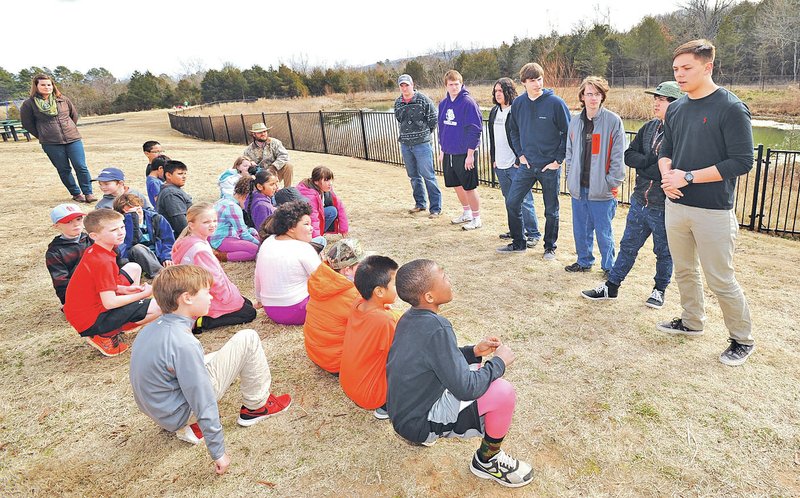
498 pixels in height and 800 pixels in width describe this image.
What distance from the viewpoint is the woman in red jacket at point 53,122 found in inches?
303

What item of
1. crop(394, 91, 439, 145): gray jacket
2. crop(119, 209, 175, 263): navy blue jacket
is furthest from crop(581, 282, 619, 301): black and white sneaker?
crop(119, 209, 175, 263): navy blue jacket

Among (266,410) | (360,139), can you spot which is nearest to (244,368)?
(266,410)

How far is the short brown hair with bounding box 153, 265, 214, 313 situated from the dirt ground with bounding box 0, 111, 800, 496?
0.99 metres

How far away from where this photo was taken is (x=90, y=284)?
11.7 ft

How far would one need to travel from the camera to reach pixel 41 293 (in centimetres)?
523

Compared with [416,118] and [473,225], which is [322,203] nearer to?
[416,118]

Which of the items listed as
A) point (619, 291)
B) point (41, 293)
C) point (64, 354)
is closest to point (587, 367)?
point (619, 291)

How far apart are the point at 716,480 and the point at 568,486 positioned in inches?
30.2

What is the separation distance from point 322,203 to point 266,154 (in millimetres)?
2147

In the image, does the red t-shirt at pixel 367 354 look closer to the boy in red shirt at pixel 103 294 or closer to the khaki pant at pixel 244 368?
the khaki pant at pixel 244 368

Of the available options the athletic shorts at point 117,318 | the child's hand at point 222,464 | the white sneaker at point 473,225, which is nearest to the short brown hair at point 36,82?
the athletic shorts at point 117,318

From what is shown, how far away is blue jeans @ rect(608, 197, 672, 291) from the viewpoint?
3971mm

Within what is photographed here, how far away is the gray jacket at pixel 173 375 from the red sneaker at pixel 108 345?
5.31 ft

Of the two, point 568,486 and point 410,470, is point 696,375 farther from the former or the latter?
point 410,470
